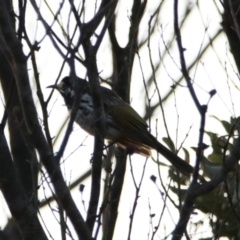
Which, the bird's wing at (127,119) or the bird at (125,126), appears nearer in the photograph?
the bird at (125,126)

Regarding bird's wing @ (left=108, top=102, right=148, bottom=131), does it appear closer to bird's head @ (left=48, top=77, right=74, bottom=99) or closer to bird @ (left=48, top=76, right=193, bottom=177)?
bird @ (left=48, top=76, right=193, bottom=177)

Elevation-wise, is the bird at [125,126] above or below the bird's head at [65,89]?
below

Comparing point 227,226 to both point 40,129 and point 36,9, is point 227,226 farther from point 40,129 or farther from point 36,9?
point 36,9

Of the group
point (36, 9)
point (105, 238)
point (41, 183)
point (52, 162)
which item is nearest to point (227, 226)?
point (105, 238)

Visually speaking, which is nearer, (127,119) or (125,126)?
(125,126)

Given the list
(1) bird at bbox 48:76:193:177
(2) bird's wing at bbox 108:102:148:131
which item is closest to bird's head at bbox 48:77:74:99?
(1) bird at bbox 48:76:193:177

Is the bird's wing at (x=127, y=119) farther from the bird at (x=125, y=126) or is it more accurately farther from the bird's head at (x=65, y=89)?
the bird's head at (x=65, y=89)

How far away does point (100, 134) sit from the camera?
Result: 3.66 metres

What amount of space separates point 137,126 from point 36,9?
302 centimetres

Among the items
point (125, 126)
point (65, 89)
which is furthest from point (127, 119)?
point (65, 89)

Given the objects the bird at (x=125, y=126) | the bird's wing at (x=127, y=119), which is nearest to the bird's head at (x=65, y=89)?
the bird at (x=125, y=126)

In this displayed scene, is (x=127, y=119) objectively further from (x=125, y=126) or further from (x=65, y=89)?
(x=65, y=89)

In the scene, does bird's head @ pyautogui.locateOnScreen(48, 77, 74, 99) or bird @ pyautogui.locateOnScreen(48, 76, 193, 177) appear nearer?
bird @ pyautogui.locateOnScreen(48, 76, 193, 177)

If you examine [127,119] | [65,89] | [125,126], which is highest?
[65,89]
